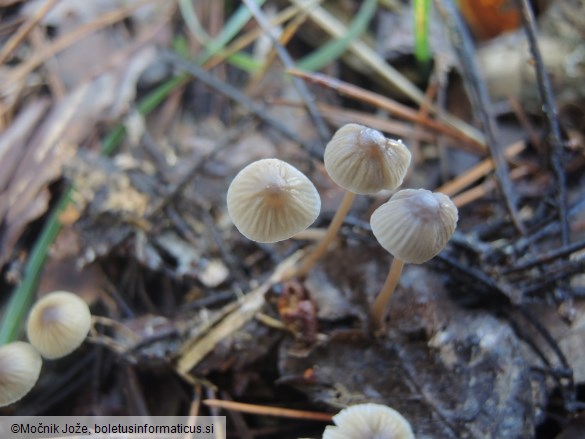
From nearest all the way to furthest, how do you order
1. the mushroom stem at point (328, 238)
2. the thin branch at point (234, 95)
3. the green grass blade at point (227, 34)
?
the mushroom stem at point (328, 238), the thin branch at point (234, 95), the green grass blade at point (227, 34)

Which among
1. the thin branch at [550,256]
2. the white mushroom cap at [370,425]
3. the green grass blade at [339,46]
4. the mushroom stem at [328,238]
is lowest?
the thin branch at [550,256]

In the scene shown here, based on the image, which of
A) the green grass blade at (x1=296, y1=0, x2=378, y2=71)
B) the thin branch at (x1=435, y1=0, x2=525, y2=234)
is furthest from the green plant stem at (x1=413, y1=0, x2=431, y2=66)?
the green grass blade at (x1=296, y1=0, x2=378, y2=71)

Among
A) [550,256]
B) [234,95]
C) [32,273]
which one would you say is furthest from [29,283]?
[550,256]

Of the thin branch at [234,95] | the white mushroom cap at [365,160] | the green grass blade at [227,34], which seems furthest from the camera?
the green grass blade at [227,34]

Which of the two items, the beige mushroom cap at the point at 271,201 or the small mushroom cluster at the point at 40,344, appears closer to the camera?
the beige mushroom cap at the point at 271,201

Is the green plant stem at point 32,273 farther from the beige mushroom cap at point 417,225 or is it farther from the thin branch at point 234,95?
the beige mushroom cap at point 417,225

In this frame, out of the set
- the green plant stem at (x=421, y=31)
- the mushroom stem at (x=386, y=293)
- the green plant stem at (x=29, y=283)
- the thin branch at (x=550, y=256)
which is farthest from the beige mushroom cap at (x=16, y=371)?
the green plant stem at (x=421, y=31)
